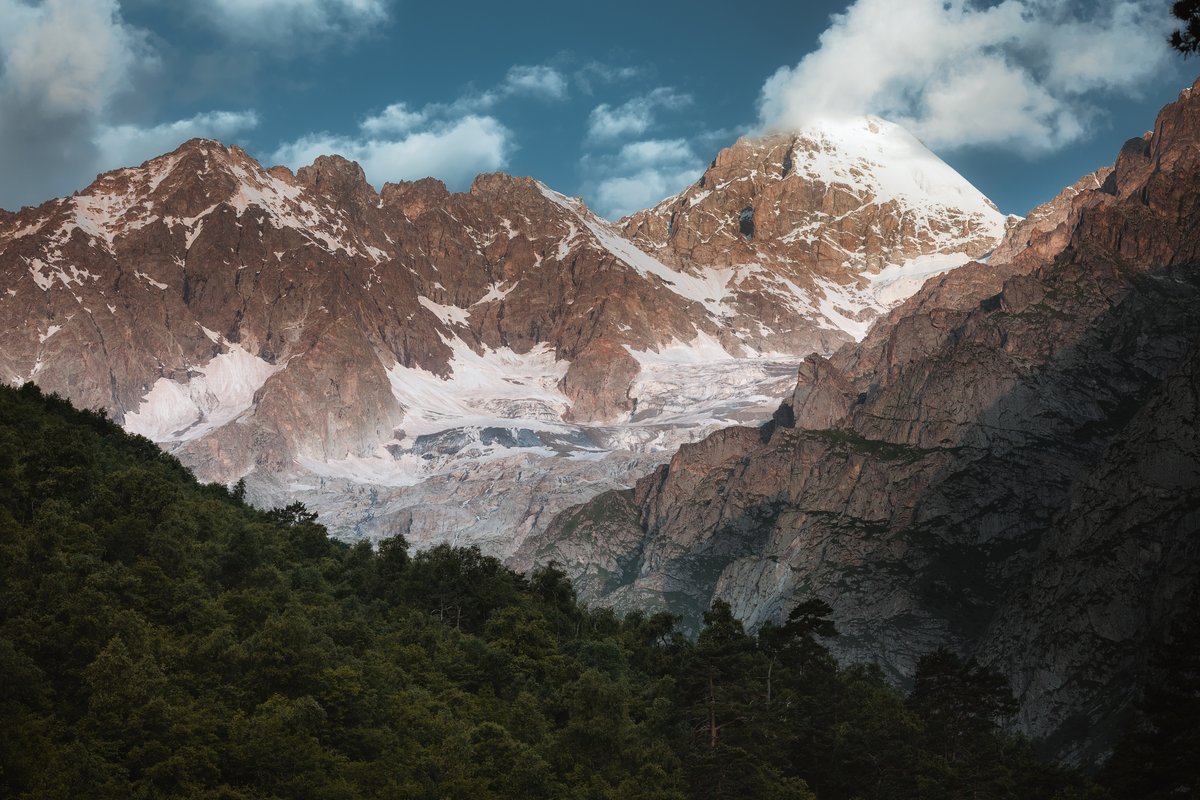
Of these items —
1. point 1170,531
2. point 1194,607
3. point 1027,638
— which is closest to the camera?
point 1194,607

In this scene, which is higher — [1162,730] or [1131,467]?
[1131,467]

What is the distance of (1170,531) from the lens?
607 feet

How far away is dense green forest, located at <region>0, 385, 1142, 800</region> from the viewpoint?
254 ft

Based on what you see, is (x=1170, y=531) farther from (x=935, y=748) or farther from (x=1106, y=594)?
(x=935, y=748)

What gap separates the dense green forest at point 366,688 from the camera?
77500 mm

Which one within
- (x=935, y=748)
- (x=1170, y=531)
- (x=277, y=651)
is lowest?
(x=935, y=748)

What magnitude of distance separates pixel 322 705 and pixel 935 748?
5215 centimetres

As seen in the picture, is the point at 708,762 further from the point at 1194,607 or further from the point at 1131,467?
the point at 1131,467

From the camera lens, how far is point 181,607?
97375mm

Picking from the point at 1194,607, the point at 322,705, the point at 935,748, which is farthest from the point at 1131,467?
the point at 322,705

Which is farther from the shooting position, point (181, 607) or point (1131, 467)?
point (1131, 467)

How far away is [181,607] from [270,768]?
888 inches

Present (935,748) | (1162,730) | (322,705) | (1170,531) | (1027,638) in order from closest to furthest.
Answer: (1162,730) → (322,705) → (935,748) → (1170,531) → (1027,638)

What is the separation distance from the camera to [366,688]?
9650 cm
